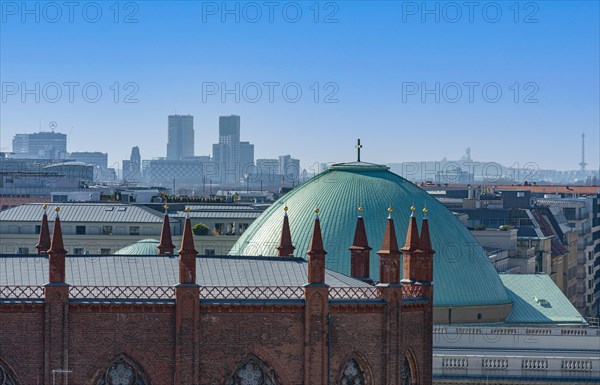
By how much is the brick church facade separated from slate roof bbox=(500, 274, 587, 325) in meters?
34.0

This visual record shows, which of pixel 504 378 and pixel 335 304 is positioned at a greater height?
pixel 335 304

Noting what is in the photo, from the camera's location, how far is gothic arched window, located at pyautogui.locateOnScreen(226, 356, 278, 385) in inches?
2881

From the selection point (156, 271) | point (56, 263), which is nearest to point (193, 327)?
point (156, 271)

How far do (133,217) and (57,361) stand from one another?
87.2 meters

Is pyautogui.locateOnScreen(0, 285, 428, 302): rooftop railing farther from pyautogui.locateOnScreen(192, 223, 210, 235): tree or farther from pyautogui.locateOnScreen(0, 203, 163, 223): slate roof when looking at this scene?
pyautogui.locateOnScreen(0, 203, 163, 223): slate roof

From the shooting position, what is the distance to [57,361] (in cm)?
7200

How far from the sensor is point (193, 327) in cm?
7288

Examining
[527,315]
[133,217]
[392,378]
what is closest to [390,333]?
[392,378]

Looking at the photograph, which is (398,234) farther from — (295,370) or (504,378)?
(295,370)

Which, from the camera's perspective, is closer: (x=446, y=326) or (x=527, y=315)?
(x=446, y=326)

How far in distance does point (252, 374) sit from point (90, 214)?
88.1 m

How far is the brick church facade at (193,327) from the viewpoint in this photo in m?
72.1

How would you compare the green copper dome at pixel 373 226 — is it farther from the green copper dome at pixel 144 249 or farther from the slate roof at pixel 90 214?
the slate roof at pixel 90 214

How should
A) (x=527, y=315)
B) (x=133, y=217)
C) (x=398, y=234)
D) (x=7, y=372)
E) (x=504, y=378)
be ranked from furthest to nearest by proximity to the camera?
(x=133, y=217), (x=527, y=315), (x=398, y=234), (x=504, y=378), (x=7, y=372)
